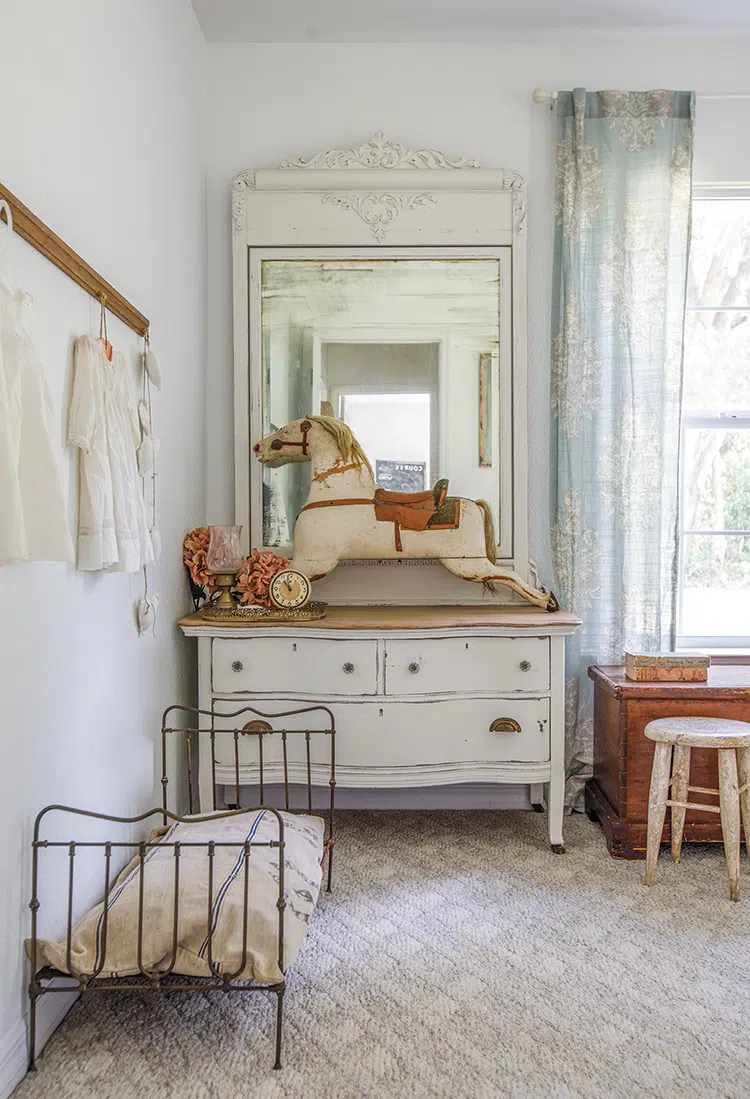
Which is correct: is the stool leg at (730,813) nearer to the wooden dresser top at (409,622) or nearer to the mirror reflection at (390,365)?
the wooden dresser top at (409,622)

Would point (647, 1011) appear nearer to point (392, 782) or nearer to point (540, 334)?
point (392, 782)

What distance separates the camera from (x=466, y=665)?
2.44m

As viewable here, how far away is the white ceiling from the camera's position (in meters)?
2.75

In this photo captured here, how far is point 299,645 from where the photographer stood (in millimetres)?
2424

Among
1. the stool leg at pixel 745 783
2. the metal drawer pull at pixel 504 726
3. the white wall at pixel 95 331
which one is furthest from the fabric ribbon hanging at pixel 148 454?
the stool leg at pixel 745 783

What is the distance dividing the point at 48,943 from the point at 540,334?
Answer: 2446 millimetres

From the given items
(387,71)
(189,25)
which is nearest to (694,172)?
(387,71)

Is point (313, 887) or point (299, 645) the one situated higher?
point (299, 645)

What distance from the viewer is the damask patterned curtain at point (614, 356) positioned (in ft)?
9.40

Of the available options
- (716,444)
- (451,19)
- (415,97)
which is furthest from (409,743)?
(451,19)

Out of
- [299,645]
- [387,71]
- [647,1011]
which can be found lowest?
[647,1011]

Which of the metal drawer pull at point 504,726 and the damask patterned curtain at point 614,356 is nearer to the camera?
the metal drawer pull at point 504,726

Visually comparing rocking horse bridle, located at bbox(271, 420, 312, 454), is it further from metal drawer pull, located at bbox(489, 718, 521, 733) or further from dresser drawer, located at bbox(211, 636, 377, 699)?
metal drawer pull, located at bbox(489, 718, 521, 733)

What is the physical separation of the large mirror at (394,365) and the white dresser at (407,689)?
58cm
